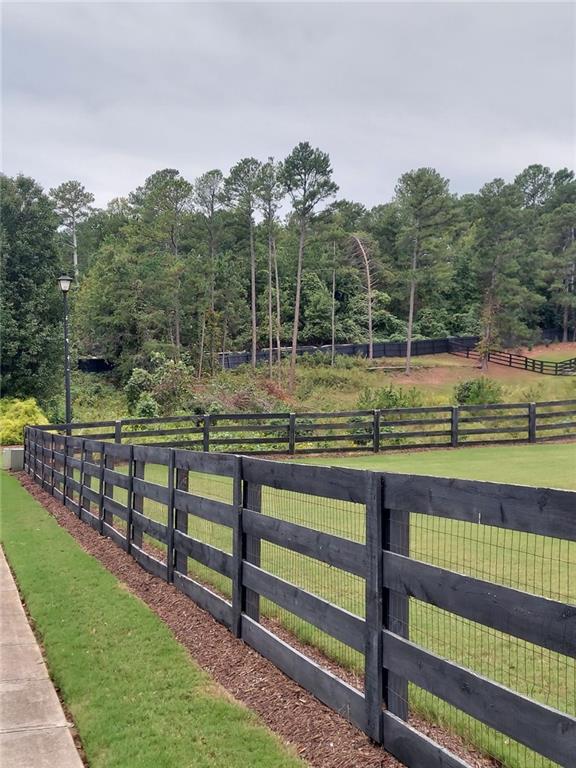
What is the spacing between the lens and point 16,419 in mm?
22516

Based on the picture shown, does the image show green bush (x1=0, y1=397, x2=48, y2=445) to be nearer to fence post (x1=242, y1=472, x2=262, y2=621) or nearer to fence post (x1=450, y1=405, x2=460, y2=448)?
fence post (x1=450, y1=405, x2=460, y2=448)

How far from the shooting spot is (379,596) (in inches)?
122

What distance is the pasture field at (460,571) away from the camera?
10.5 ft

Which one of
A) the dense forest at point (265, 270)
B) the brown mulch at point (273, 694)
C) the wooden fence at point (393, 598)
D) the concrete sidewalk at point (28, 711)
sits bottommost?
the concrete sidewalk at point (28, 711)

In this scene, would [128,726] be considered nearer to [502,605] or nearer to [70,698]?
[70,698]

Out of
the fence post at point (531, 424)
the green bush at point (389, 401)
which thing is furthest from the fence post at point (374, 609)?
the green bush at point (389, 401)

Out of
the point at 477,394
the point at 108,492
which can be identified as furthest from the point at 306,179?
the point at 108,492

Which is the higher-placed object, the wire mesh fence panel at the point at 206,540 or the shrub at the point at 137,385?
the shrub at the point at 137,385

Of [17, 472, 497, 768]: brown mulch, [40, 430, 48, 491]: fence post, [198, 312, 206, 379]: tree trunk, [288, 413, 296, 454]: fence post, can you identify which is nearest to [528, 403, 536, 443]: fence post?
[288, 413, 296, 454]: fence post

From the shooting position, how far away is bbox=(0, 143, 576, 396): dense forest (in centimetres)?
3180

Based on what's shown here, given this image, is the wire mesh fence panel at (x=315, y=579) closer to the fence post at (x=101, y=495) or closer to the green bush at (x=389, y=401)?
the fence post at (x=101, y=495)

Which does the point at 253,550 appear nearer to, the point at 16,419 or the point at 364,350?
the point at 16,419

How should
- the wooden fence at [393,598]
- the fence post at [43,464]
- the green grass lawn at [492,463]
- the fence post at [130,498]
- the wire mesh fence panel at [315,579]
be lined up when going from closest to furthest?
the wooden fence at [393,598], the wire mesh fence panel at [315,579], the fence post at [130,498], the green grass lawn at [492,463], the fence post at [43,464]

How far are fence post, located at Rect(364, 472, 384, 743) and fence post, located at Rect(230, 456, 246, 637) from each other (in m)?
1.57
